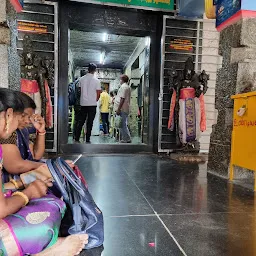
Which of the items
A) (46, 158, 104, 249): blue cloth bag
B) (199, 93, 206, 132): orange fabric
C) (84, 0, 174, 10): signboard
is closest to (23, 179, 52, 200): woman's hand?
(46, 158, 104, 249): blue cloth bag

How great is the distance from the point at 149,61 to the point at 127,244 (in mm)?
4588

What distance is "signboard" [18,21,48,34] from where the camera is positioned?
4.70 meters

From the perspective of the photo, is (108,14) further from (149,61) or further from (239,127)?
(239,127)

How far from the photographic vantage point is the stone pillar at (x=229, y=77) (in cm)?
315

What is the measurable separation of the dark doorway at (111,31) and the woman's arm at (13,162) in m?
3.44

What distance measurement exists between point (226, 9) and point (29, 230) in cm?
357

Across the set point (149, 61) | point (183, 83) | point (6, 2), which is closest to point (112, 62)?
point (149, 61)

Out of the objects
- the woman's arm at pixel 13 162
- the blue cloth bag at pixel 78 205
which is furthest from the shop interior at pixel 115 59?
the blue cloth bag at pixel 78 205

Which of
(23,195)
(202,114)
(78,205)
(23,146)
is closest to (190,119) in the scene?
(202,114)

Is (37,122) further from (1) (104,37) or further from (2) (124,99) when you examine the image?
(1) (104,37)

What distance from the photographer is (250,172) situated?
3.26 meters

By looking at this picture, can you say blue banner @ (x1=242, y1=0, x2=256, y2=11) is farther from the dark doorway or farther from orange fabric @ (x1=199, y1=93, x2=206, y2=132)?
the dark doorway

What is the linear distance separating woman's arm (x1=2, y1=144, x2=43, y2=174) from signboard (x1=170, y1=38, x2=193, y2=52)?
176 inches

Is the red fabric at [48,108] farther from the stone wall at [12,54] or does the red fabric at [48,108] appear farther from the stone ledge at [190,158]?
the stone ledge at [190,158]
